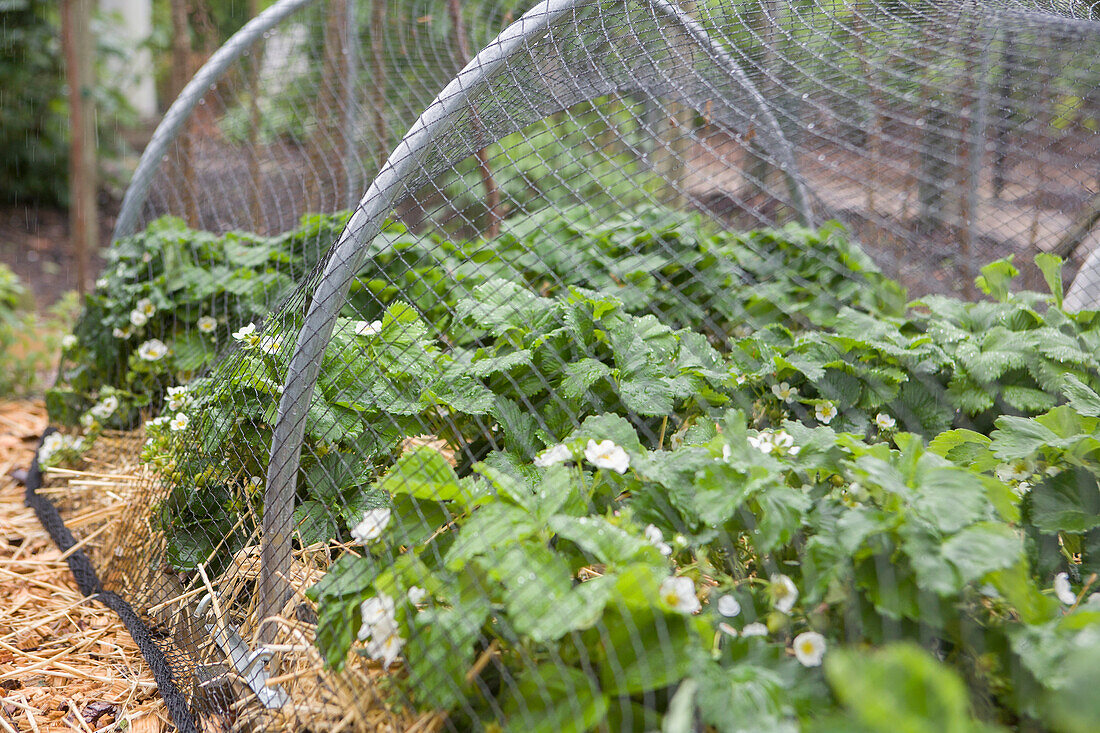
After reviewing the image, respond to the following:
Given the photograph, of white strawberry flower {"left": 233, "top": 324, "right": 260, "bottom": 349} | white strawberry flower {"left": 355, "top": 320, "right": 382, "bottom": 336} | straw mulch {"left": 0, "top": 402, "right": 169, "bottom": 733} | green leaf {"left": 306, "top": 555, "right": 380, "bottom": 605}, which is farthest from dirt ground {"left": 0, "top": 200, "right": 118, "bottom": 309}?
green leaf {"left": 306, "top": 555, "right": 380, "bottom": 605}

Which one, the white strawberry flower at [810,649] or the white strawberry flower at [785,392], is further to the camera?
the white strawberry flower at [785,392]

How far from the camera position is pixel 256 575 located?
1592 millimetres

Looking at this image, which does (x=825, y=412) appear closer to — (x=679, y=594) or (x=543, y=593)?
(x=679, y=594)

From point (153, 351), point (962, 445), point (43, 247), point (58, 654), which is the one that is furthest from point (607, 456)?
point (43, 247)

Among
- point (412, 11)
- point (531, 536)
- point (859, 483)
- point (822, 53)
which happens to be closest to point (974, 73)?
point (822, 53)

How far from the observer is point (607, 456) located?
128cm

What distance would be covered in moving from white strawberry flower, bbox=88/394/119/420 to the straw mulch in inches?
10.7

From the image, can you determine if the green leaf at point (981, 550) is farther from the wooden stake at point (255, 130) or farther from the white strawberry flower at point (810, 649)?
the wooden stake at point (255, 130)

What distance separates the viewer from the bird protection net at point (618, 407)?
40.8 inches

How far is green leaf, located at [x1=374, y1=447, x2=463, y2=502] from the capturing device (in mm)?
1237

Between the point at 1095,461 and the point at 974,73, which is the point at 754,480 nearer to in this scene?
the point at 1095,461

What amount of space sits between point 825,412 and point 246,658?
4.08 feet

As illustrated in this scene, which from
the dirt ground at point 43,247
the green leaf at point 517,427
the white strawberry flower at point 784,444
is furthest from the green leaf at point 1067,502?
the dirt ground at point 43,247

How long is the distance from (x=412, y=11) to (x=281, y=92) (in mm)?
645
